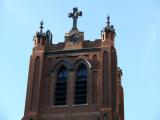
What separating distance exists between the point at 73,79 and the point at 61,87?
1.16 metres

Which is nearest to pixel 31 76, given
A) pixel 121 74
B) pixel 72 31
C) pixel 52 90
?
pixel 52 90

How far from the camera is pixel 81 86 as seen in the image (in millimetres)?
48750

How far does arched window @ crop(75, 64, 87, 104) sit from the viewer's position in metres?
47.9

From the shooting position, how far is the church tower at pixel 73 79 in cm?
4678

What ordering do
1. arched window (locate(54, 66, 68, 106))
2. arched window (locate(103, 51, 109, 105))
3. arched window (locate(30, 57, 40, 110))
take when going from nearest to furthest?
arched window (locate(103, 51, 109, 105)) → arched window (locate(30, 57, 40, 110)) → arched window (locate(54, 66, 68, 106))

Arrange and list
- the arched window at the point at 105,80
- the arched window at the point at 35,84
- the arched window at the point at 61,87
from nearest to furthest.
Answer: the arched window at the point at 105,80
the arched window at the point at 35,84
the arched window at the point at 61,87

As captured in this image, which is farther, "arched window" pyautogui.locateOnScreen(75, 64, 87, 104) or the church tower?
"arched window" pyautogui.locateOnScreen(75, 64, 87, 104)

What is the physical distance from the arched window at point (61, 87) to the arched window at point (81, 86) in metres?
0.98

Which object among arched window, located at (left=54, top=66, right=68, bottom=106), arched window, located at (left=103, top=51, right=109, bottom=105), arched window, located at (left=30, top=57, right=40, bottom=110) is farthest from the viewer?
arched window, located at (left=54, top=66, right=68, bottom=106)

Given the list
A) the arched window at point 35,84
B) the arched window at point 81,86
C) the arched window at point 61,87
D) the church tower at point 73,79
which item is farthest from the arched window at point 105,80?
the arched window at point 35,84

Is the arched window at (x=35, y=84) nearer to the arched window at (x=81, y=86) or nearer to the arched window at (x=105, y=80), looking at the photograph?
the arched window at (x=81, y=86)

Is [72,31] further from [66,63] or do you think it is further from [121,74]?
[121,74]

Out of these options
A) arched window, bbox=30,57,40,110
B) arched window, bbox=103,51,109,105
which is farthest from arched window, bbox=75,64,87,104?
arched window, bbox=30,57,40,110

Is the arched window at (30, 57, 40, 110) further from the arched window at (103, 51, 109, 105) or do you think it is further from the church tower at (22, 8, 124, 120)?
the arched window at (103, 51, 109, 105)
